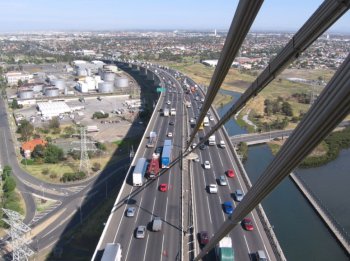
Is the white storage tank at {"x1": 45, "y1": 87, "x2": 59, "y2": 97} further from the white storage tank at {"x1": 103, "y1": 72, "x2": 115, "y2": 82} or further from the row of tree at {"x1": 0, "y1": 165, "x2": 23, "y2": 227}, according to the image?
the row of tree at {"x1": 0, "y1": 165, "x2": 23, "y2": 227}

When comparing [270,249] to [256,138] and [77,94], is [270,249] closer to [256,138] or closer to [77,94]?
[256,138]

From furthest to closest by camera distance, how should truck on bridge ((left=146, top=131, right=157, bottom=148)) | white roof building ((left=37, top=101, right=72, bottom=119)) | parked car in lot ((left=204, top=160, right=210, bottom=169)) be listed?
white roof building ((left=37, top=101, right=72, bottom=119)), truck on bridge ((left=146, top=131, right=157, bottom=148)), parked car in lot ((left=204, top=160, right=210, bottom=169))

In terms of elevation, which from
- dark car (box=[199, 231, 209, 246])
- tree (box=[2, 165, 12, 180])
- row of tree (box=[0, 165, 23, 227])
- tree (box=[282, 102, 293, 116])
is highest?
dark car (box=[199, 231, 209, 246])

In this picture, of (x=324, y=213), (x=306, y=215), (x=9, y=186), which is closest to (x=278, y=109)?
(x=306, y=215)

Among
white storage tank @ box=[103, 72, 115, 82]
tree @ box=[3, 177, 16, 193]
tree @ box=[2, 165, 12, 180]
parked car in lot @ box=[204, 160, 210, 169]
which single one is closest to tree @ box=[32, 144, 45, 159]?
tree @ box=[2, 165, 12, 180]

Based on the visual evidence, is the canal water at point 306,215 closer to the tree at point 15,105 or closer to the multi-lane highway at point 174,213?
the multi-lane highway at point 174,213

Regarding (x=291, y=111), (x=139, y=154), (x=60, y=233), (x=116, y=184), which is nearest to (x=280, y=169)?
(x=60, y=233)
